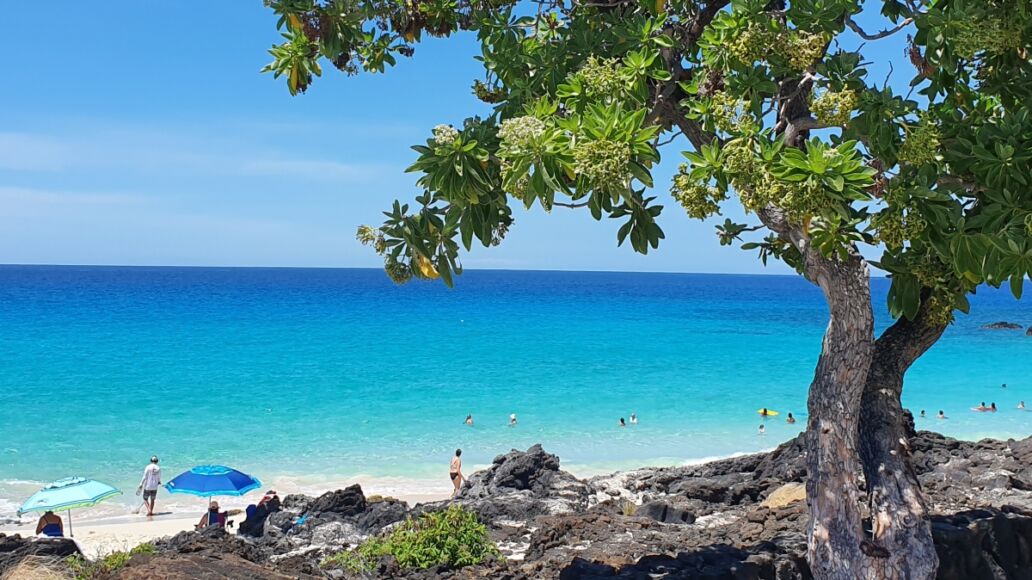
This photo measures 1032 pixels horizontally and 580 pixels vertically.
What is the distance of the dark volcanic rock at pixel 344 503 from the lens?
1325 cm

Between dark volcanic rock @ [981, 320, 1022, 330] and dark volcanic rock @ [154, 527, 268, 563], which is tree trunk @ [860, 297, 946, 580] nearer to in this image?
dark volcanic rock @ [154, 527, 268, 563]

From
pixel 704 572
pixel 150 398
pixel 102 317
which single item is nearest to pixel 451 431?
pixel 150 398

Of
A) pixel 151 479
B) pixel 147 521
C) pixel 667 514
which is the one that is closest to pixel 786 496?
pixel 667 514

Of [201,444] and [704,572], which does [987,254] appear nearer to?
[704,572]

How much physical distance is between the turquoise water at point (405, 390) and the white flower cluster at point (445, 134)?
20.6 m

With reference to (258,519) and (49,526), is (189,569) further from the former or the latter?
(49,526)

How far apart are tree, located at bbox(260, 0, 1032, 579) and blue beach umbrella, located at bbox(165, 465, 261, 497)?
1324 cm

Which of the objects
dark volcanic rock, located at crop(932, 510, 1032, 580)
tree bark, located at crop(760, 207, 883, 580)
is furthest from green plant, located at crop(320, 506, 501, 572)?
dark volcanic rock, located at crop(932, 510, 1032, 580)

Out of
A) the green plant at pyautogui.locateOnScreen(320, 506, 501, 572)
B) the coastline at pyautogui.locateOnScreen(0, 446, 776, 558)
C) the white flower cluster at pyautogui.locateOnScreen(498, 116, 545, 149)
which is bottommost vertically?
the coastline at pyautogui.locateOnScreen(0, 446, 776, 558)

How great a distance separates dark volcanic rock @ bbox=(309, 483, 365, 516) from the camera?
13254mm

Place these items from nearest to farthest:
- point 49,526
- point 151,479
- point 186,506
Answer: point 49,526 → point 151,479 → point 186,506

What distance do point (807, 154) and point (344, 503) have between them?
35.5 ft

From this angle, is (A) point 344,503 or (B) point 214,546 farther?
(A) point 344,503

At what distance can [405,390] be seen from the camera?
39906 millimetres
